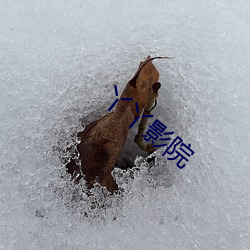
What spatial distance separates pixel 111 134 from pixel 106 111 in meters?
0.18

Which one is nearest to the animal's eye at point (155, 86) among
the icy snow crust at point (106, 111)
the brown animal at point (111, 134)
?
the brown animal at point (111, 134)

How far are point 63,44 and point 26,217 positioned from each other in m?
0.45

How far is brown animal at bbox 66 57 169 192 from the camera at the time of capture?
0.77 metres

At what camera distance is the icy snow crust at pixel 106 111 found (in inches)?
33.1

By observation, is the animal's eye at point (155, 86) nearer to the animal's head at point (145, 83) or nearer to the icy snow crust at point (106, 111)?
the animal's head at point (145, 83)

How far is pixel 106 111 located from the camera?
0.95 meters

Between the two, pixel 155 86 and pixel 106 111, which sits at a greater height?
pixel 155 86

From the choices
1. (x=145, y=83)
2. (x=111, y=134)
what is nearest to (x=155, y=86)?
(x=145, y=83)

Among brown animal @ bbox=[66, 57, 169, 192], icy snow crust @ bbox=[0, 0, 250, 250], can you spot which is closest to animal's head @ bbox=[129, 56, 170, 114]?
brown animal @ bbox=[66, 57, 169, 192]

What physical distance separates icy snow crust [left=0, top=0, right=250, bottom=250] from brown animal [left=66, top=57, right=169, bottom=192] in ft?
0.11

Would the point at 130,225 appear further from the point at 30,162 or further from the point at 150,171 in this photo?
the point at 30,162

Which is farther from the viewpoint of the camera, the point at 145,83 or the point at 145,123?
the point at 145,123

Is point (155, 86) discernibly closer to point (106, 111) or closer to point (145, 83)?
point (145, 83)

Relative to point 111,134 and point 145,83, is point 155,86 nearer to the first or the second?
point 145,83
